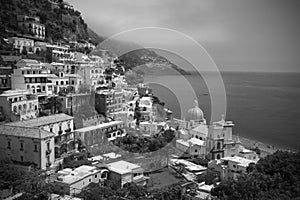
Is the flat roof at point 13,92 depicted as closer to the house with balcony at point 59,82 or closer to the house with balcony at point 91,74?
the house with balcony at point 59,82

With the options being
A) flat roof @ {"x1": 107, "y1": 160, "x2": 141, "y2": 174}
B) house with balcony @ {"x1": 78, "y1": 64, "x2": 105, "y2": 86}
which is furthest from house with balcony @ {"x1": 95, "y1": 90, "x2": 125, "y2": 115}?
flat roof @ {"x1": 107, "y1": 160, "x2": 141, "y2": 174}

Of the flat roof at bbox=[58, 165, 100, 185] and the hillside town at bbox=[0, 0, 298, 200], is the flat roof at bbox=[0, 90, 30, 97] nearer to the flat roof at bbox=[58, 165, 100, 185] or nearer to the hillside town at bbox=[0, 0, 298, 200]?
the hillside town at bbox=[0, 0, 298, 200]

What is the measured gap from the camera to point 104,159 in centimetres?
879

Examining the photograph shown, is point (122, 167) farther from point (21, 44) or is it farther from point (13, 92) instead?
point (21, 44)

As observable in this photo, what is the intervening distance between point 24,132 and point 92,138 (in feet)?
7.79

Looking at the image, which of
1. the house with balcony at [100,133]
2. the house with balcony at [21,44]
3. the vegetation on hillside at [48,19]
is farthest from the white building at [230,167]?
the vegetation on hillside at [48,19]

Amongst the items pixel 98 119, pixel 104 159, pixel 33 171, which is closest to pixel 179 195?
pixel 104 159

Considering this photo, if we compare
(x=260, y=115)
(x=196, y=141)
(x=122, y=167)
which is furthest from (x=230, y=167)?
(x=260, y=115)

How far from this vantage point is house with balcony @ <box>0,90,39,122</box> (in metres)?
9.03

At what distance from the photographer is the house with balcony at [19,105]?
9.03 meters

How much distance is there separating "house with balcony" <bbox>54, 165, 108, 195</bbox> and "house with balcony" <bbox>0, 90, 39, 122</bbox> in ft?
8.20

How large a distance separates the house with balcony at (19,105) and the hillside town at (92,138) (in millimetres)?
27

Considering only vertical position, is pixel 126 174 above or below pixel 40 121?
below

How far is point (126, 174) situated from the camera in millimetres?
7625
